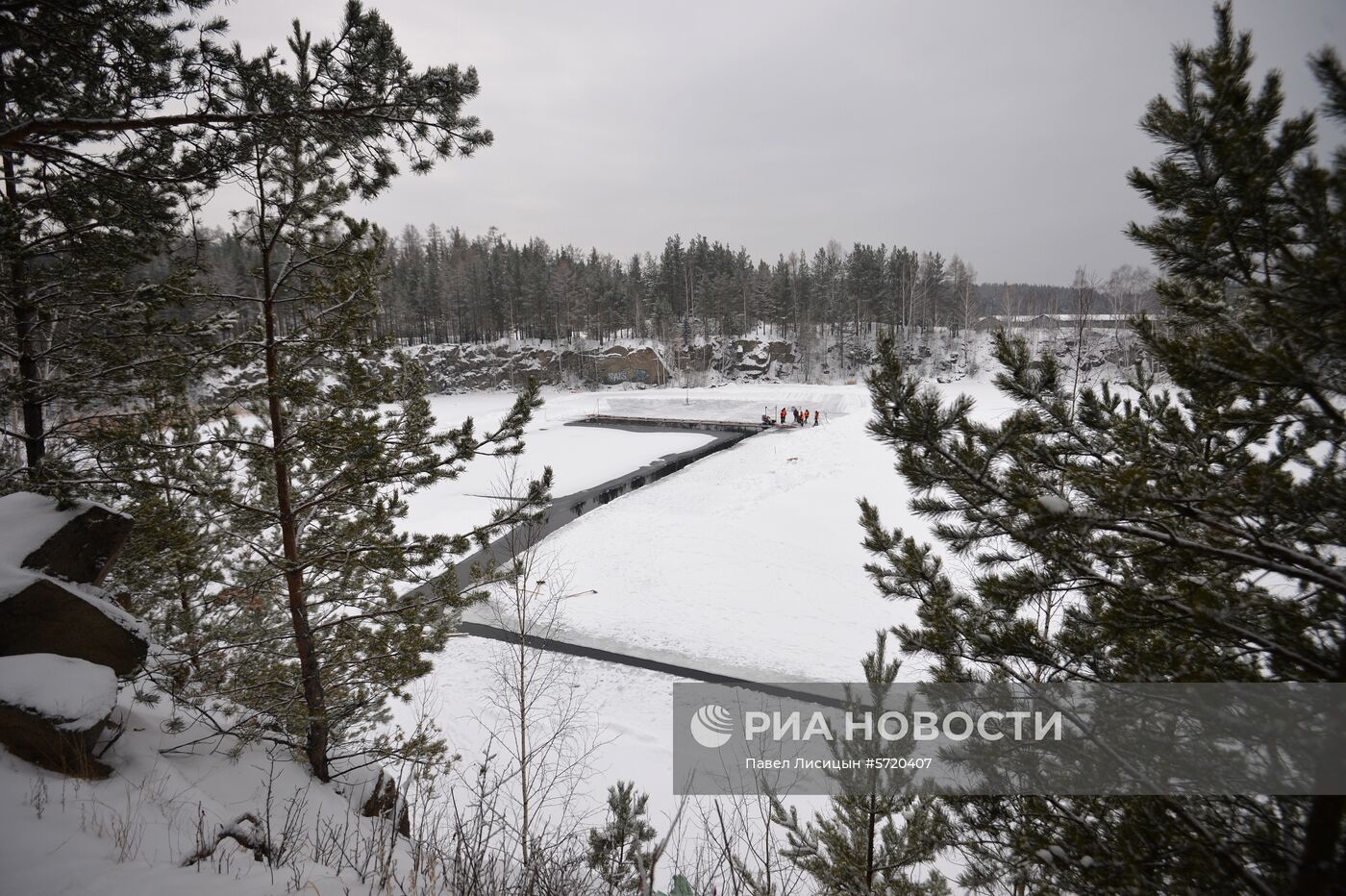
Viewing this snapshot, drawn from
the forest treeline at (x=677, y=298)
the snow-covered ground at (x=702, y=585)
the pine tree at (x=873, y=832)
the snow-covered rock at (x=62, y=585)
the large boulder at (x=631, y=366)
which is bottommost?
the snow-covered ground at (x=702, y=585)

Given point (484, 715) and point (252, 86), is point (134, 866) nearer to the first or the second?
point (252, 86)

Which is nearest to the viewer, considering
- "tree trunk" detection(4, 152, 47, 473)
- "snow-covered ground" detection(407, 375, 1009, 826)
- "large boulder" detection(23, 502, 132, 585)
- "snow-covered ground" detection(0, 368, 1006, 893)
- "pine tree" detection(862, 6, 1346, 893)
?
"pine tree" detection(862, 6, 1346, 893)

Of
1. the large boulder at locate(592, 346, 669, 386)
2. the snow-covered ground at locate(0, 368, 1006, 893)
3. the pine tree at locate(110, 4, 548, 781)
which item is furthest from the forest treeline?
the pine tree at locate(110, 4, 548, 781)

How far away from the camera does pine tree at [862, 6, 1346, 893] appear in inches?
91.0

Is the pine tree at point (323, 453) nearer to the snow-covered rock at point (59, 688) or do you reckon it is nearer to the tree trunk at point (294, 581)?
the tree trunk at point (294, 581)

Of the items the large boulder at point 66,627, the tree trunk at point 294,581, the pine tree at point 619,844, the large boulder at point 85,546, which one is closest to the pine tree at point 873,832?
the pine tree at point 619,844

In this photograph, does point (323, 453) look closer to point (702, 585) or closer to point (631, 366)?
point (702, 585)

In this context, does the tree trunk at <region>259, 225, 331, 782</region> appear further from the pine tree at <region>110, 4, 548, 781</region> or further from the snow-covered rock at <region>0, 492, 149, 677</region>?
the snow-covered rock at <region>0, 492, 149, 677</region>

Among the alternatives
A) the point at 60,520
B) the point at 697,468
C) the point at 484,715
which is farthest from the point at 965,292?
the point at 60,520

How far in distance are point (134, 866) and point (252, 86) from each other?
5.07 metres

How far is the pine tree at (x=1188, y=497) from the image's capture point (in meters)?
2.31

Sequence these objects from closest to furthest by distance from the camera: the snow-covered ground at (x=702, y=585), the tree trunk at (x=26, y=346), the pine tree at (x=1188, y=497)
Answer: the pine tree at (x=1188, y=497) < the tree trunk at (x=26, y=346) < the snow-covered ground at (x=702, y=585)

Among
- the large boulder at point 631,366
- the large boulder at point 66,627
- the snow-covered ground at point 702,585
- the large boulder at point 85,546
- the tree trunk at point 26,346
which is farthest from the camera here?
the large boulder at point 631,366

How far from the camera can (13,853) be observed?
3023 mm
